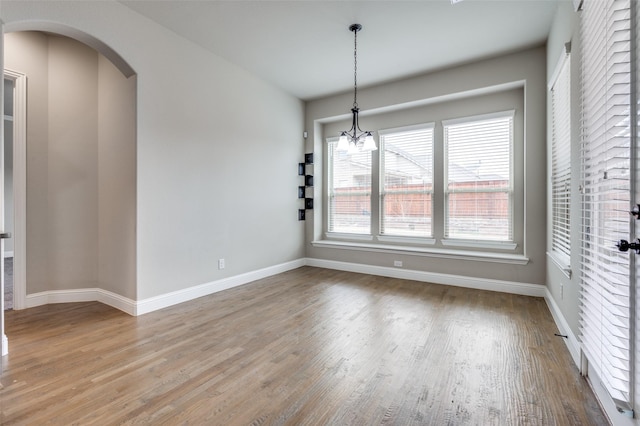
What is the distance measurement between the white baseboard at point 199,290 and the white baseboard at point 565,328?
370cm

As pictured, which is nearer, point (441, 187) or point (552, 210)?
point (552, 210)

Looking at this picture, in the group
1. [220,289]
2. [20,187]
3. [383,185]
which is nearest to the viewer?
→ [20,187]

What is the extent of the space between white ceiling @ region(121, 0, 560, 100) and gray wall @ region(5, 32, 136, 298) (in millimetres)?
1126

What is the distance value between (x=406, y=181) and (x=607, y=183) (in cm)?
343

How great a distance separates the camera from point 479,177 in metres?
4.50

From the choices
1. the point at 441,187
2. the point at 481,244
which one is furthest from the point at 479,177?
the point at 481,244

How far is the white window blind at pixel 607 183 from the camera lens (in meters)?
1.46

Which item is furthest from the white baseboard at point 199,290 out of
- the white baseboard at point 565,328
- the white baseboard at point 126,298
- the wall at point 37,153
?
the white baseboard at point 565,328

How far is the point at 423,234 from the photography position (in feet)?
16.3

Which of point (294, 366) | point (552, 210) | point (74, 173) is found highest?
point (74, 173)

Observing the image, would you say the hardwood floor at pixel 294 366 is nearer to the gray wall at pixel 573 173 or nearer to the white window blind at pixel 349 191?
the gray wall at pixel 573 173

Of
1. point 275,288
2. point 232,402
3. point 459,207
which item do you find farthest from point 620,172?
point 275,288

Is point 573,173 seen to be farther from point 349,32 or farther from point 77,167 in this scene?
point 77,167

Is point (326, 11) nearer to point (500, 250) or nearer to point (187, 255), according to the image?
point (187, 255)
